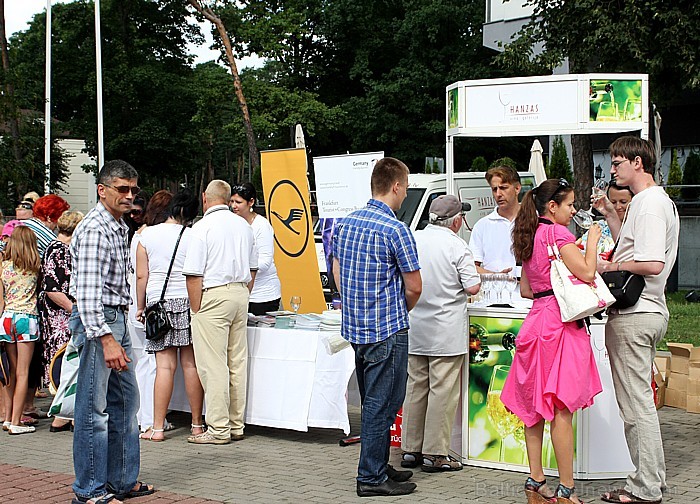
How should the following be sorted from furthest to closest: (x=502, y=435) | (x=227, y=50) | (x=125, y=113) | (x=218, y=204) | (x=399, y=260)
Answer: (x=125, y=113)
(x=227, y=50)
(x=218, y=204)
(x=502, y=435)
(x=399, y=260)

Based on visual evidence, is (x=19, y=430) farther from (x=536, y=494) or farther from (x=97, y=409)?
(x=536, y=494)

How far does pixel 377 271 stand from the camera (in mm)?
5375

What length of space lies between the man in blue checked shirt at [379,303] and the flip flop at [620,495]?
1.15 metres

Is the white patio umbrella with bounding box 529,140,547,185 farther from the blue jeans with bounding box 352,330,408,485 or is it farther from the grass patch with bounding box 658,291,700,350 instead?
the blue jeans with bounding box 352,330,408,485

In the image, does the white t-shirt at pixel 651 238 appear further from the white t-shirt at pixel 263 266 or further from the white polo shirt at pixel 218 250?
the white t-shirt at pixel 263 266

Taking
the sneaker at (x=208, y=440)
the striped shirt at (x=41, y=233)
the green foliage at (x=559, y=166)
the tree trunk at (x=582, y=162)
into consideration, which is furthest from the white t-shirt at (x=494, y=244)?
the green foliage at (x=559, y=166)

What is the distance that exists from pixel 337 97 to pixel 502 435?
3651 cm

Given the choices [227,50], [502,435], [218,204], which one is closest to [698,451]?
[502,435]

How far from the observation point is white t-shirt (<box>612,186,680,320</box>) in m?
5.08

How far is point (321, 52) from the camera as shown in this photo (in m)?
41.2

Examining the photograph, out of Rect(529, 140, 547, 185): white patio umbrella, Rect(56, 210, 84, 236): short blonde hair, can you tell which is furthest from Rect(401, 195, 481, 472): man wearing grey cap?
Rect(529, 140, 547, 185): white patio umbrella

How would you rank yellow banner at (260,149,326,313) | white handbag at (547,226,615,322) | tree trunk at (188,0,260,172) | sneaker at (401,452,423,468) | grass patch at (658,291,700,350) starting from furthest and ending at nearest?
tree trunk at (188,0,260,172) < grass patch at (658,291,700,350) < yellow banner at (260,149,326,313) < sneaker at (401,452,423,468) < white handbag at (547,226,615,322)

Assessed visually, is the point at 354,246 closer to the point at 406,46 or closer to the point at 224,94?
the point at 224,94

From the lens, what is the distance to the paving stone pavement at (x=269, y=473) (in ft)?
18.1
